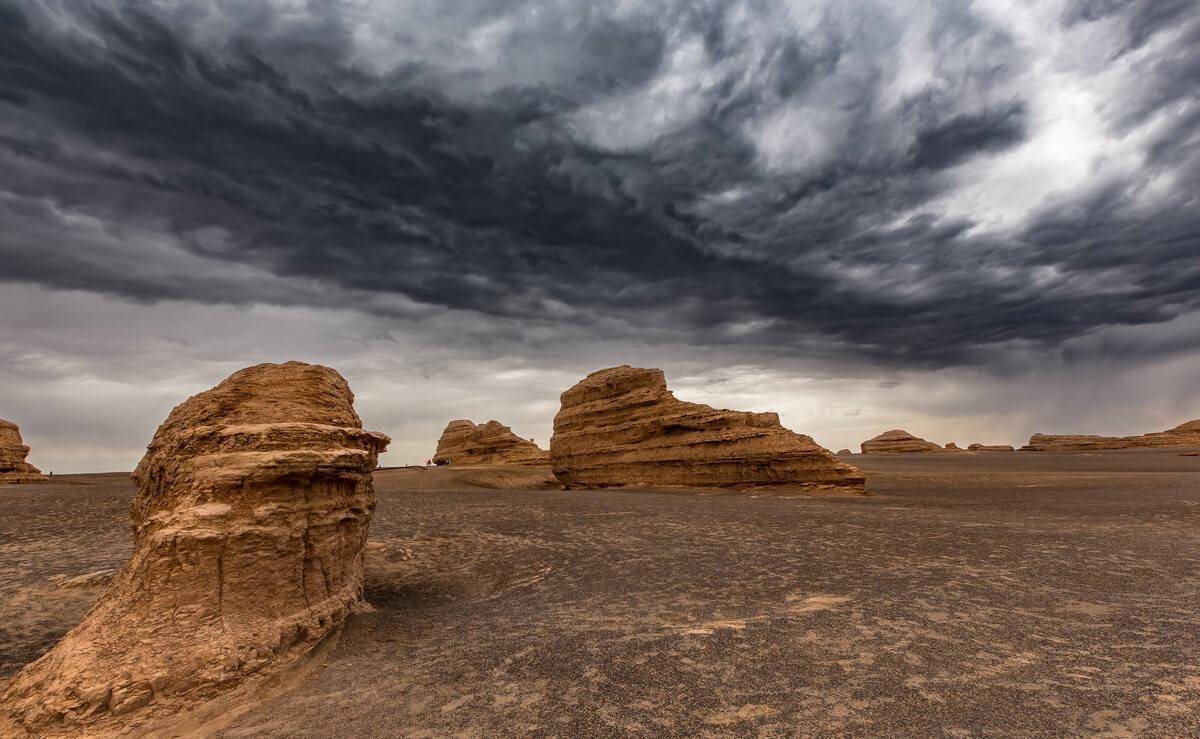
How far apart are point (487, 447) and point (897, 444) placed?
59813mm

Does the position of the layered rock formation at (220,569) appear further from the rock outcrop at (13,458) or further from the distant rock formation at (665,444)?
the rock outcrop at (13,458)

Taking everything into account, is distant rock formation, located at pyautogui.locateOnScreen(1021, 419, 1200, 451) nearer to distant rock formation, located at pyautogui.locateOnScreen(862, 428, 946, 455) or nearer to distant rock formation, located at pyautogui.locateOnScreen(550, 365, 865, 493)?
distant rock formation, located at pyautogui.locateOnScreen(862, 428, 946, 455)

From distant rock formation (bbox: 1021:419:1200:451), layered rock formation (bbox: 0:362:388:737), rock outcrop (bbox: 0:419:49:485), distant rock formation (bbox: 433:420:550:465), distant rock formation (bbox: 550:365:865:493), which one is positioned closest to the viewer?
layered rock formation (bbox: 0:362:388:737)

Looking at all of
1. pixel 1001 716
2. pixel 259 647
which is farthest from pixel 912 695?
pixel 259 647

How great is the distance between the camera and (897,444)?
81.6 metres

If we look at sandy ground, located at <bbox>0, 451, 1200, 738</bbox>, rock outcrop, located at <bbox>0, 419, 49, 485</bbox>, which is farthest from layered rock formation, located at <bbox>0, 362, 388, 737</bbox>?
rock outcrop, located at <bbox>0, 419, 49, 485</bbox>

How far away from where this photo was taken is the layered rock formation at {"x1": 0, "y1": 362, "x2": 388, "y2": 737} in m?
4.92

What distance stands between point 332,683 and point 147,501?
3.64 m

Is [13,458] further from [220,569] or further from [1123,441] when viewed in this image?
[1123,441]

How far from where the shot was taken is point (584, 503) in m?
23.1

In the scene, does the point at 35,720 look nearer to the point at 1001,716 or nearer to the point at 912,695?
the point at 912,695

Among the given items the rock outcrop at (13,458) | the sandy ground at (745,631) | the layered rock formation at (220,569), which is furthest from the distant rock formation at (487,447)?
the layered rock formation at (220,569)

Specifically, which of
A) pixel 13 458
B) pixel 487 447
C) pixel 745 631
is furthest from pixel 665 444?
pixel 13 458

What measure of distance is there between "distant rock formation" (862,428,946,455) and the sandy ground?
72.4 m
